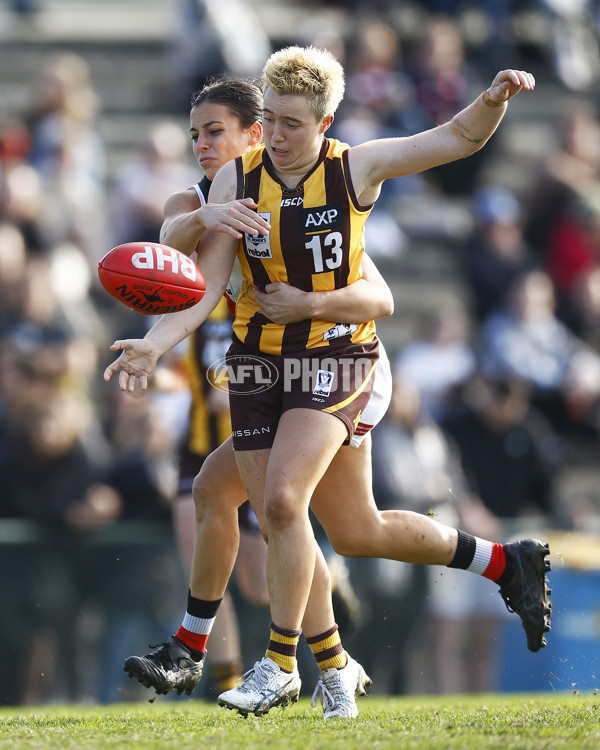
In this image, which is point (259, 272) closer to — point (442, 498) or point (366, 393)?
point (366, 393)

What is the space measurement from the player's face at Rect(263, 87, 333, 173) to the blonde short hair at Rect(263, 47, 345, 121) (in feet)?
0.10

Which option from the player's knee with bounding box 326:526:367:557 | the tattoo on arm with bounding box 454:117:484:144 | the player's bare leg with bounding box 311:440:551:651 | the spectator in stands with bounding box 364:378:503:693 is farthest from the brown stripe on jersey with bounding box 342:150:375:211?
the spectator in stands with bounding box 364:378:503:693

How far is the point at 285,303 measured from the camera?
191 inches

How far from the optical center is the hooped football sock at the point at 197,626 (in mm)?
5367

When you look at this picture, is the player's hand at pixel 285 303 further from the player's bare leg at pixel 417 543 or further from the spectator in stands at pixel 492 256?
the spectator in stands at pixel 492 256

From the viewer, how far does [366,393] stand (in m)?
5.00

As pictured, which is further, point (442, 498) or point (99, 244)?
point (99, 244)

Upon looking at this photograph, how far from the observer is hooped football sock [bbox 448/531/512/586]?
5.30 metres

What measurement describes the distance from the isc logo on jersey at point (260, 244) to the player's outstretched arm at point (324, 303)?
13 centimetres

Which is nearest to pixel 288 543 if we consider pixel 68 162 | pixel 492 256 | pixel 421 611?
pixel 421 611

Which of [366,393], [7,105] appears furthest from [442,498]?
[7,105]

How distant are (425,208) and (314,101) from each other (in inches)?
316

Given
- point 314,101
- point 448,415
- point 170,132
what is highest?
point 170,132

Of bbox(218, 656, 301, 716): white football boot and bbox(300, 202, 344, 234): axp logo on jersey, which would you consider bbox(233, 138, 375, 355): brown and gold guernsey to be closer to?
bbox(300, 202, 344, 234): axp logo on jersey
